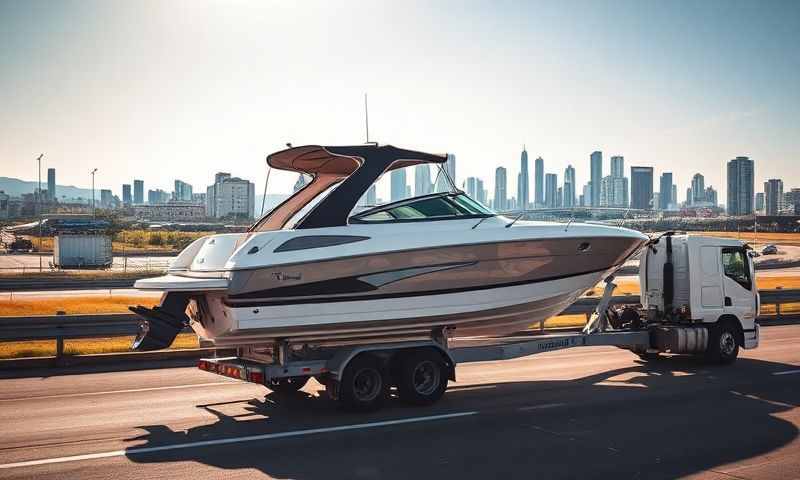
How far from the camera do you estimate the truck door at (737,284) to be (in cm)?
1480

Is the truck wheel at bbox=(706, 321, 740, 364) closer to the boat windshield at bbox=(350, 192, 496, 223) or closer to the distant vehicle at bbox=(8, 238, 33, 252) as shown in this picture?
the boat windshield at bbox=(350, 192, 496, 223)

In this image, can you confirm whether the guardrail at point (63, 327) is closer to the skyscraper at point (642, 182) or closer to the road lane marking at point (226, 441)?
the road lane marking at point (226, 441)

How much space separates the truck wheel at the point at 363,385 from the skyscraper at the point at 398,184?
246 centimetres

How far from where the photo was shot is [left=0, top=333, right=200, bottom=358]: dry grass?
15.6 metres

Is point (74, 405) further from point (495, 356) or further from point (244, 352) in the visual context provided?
point (495, 356)

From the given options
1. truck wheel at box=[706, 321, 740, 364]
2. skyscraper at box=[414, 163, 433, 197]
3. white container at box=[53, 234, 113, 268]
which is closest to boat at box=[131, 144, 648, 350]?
skyscraper at box=[414, 163, 433, 197]

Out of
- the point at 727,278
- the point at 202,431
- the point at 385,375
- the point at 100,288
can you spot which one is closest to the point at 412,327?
the point at 385,375

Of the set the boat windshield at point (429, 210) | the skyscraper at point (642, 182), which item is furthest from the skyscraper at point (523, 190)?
the skyscraper at point (642, 182)

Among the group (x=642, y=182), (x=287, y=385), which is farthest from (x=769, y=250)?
(x=287, y=385)

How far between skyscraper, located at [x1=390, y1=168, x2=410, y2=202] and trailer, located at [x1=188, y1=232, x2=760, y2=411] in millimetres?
2116

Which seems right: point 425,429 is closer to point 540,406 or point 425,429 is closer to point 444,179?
point 540,406

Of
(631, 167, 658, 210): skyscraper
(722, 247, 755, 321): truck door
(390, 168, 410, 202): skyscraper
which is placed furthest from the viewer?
(631, 167, 658, 210): skyscraper

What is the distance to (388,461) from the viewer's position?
784 centimetres

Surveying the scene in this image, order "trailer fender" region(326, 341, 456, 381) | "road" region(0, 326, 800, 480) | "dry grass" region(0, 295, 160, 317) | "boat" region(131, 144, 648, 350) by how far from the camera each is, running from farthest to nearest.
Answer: "dry grass" region(0, 295, 160, 317) → "trailer fender" region(326, 341, 456, 381) → "boat" region(131, 144, 648, 350) → "road" region(0, 326, 800, 480)
